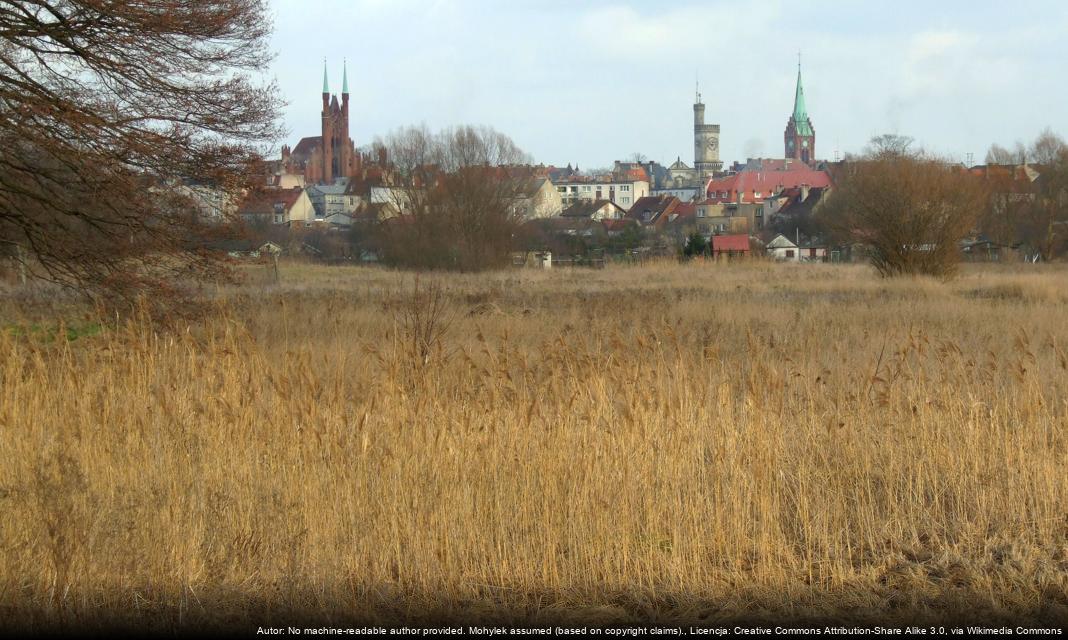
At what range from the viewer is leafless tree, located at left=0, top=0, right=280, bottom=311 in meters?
12.9

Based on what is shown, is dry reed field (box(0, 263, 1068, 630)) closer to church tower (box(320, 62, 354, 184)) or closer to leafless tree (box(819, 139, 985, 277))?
leafless tree (box(819, 139, 985, 277))

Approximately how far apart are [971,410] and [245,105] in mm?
11207

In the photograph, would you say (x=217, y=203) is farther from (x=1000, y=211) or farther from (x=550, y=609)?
(x=1000, y=211)

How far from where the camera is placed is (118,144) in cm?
1330

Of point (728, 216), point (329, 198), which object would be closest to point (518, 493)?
point (728, 216)

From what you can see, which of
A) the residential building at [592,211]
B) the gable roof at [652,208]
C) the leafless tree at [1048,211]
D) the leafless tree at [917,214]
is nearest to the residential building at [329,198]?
the residential building at [592,211]

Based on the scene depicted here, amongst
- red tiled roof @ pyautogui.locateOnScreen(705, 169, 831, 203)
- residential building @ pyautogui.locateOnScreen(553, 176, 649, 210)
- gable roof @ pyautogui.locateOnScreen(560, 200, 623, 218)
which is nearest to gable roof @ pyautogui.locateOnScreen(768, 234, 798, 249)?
gable roof @ pyautogui.locateOnScreen(560, 200, 623, 218)

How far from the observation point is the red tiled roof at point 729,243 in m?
57.0

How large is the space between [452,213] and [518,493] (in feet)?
148

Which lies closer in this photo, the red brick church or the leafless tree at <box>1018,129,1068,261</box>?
the leafless tree at <box>1018,129,1068,261</box>

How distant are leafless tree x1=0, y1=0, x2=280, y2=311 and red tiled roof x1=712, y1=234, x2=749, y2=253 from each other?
42123 mm

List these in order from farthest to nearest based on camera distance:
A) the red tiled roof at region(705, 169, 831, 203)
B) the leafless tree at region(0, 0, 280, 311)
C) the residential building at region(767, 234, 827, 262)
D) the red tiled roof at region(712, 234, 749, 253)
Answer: the red tiled roof at region(705, 169, 831, 203), the residential building at region(767, 234, 827, 262), the red tiled roof at region(712, 234, 749, 253), the leafless tree at region(0, 0, 280, 311)

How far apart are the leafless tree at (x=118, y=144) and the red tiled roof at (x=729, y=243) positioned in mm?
42123

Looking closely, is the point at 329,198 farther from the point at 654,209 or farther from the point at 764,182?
the point at 764,182
